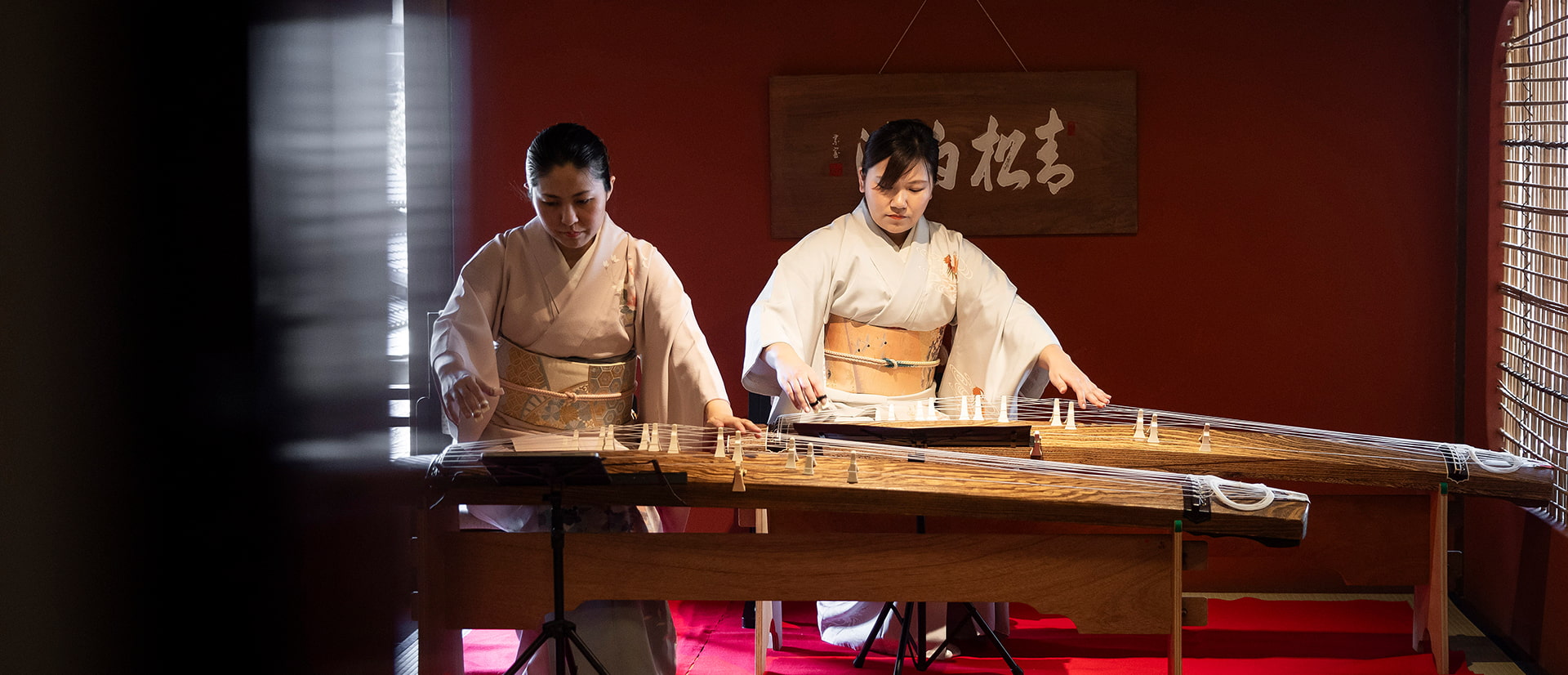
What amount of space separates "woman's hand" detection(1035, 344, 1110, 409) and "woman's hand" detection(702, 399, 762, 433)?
45.6 inches

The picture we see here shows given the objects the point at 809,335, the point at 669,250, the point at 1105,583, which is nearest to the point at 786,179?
the point at 669,250

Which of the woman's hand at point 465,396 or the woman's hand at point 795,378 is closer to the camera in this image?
the woman's hand at point 465,396

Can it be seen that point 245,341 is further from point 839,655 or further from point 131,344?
point 839,655

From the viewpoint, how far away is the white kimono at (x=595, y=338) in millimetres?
3059

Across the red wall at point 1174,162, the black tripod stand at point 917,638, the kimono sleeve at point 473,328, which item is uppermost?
the red wall at point 1174,162

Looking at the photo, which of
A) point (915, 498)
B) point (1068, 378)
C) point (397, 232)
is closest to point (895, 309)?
point (1068, 378)

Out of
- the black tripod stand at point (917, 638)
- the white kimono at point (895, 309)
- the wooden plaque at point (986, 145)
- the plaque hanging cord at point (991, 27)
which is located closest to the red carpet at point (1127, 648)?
the black tripod stand at point (917, 638)

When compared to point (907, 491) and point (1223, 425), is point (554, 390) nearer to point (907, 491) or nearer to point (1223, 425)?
point (907, 491)

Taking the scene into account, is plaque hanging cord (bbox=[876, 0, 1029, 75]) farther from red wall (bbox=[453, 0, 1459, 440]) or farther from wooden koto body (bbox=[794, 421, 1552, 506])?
wooden koto body (bbox=[794, 421, 1552, 506])

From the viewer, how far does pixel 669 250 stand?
503cm

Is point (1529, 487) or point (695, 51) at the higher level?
point (695, 51)

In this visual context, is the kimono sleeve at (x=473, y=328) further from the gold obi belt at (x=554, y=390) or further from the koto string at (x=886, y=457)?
the koto string at (x=886, y=457)

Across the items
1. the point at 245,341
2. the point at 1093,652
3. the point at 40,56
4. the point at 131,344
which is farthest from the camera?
the point at 1093,652

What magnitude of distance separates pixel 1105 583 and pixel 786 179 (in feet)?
8.49
